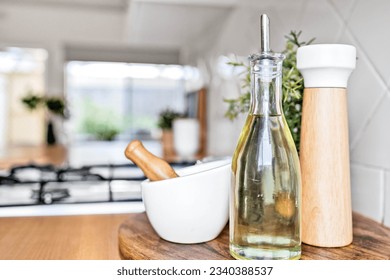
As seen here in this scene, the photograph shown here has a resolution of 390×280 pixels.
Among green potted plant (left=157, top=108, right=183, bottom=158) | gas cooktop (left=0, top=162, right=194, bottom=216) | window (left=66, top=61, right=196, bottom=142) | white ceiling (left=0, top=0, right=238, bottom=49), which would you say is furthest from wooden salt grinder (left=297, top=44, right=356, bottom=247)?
window (left=66, top=61, right=196, bottom=142)

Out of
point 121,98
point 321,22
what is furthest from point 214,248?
point 121,98

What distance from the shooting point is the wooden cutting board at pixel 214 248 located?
0.47 meters

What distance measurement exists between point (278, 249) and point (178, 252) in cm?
12

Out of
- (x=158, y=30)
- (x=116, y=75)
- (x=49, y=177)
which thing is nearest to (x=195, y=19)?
(x=158, y=30)

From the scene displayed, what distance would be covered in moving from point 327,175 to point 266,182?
11 cm

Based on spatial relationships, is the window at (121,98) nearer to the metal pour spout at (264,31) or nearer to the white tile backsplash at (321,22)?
the white tile backsplash at (321,22)

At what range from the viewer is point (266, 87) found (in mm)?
458

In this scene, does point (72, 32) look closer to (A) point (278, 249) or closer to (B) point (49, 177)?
(B) point (49, 177)

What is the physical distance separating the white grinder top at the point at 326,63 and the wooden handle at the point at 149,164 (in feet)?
0.71

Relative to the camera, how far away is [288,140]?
0.47 meters

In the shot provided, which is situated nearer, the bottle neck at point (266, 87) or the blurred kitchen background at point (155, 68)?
the bottle neck at point (266, 87)

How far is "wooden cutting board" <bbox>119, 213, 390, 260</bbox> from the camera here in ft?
1.54

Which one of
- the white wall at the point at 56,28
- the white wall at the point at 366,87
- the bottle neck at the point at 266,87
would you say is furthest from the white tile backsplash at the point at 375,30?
the white wall at the point at 56,28
